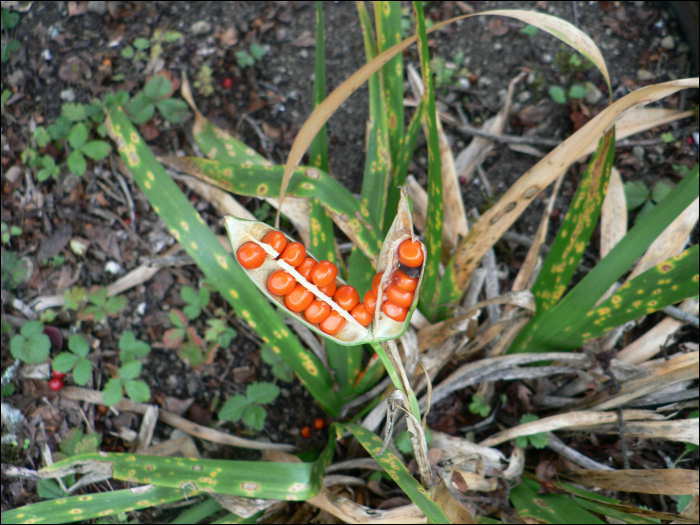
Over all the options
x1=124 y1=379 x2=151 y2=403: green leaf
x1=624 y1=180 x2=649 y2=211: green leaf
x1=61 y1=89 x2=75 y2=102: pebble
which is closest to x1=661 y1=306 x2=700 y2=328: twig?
x1=624 y1=180 x2=649 y2=211: green leaf

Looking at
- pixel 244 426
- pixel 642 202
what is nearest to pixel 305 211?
pixel 244 426

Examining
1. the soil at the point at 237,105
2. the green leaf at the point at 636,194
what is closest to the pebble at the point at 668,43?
the soil at the point at 237,105

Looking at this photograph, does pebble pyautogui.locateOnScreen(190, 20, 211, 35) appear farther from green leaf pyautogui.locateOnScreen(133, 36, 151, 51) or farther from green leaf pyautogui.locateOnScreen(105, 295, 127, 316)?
green leaf pyautogui.locateOnScreen(105, 295, 127, 316)

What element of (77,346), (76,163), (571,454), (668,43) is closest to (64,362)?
(77,346)

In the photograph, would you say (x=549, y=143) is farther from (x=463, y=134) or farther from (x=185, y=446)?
(x=185, y=446)

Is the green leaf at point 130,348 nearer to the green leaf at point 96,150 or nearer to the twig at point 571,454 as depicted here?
the green leaf at point 96,150

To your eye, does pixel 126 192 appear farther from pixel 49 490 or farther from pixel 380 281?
pixel 380 281
